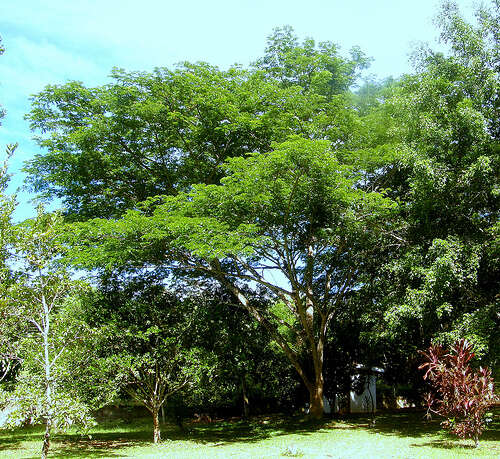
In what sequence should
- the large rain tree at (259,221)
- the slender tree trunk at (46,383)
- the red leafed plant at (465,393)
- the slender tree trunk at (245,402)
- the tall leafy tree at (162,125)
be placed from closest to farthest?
the slender tree trunk at (46,383) < the red leafed plant at (465,393) < the large rain tree at (259,221) < the tall leafy tree at (162,125) < the slender tree trunk at (245,402)

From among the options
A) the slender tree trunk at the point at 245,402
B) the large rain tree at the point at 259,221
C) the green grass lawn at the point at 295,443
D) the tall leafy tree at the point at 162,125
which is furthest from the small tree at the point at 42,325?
the slender tree trunk at the point at 245,402

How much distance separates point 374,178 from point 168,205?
22.7ft

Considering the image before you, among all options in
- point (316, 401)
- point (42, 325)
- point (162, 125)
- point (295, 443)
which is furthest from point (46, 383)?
point (316, 401)

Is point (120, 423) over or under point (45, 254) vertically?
under

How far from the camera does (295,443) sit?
35.2 ft

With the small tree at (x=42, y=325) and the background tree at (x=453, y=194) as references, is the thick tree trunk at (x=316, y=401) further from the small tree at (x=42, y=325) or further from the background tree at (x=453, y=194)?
the small tree at (x=42, y=325)

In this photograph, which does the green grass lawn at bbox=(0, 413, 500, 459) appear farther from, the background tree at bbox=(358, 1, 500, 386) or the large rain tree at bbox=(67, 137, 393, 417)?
the large rain tree at bbox=(67, 137, 393, 417)

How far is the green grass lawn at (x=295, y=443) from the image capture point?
8.76 meters

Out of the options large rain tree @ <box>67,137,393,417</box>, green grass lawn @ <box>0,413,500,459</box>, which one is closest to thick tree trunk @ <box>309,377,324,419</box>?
green grass lawn @ <box>0,413,500,459</box>

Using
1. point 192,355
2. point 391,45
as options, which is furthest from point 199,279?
point 391,45

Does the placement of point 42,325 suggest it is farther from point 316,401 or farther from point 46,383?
point 316,401

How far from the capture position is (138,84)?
12.8m

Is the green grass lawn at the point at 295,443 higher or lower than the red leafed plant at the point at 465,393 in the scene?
lower

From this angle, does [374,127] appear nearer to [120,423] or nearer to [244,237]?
[244,237]
